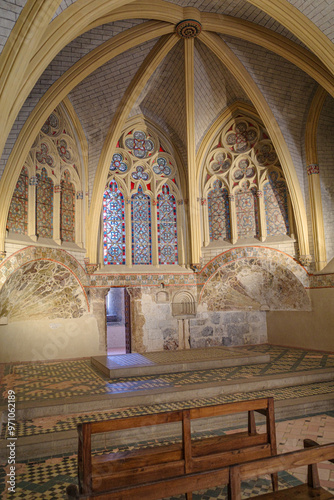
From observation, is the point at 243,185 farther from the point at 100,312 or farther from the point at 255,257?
the point at 100,312

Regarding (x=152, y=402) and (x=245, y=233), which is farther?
(x=245, y=233)

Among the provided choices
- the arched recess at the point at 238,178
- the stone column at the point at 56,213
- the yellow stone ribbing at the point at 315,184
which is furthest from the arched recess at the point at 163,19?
the stone column at the point at 56,213

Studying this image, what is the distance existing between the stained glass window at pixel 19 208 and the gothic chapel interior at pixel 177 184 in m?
0.04

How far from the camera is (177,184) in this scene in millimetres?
14305

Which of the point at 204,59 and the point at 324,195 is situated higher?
the point at 204,59

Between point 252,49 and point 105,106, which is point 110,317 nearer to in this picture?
point 105,106

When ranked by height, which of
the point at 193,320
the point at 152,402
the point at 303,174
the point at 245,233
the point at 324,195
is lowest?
the point at 152,402

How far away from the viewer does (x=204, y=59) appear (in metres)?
11.8

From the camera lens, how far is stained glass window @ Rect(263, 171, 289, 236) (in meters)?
13.1

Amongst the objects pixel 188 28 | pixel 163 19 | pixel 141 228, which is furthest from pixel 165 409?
pixel 188 28

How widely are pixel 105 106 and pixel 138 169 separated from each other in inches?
98.2

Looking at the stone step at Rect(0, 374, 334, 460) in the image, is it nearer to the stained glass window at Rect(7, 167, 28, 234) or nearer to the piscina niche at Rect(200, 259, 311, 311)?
the piscina niche at Rect(200, 259, 311, 311)

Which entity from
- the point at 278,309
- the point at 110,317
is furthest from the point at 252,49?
the point at 110,317

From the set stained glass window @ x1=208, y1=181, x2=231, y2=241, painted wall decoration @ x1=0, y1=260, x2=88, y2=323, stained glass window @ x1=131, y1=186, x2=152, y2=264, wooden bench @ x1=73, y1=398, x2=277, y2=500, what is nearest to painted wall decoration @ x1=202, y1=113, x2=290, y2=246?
stained glass window @ x1=208, y1=181, x2=231, y2=241
